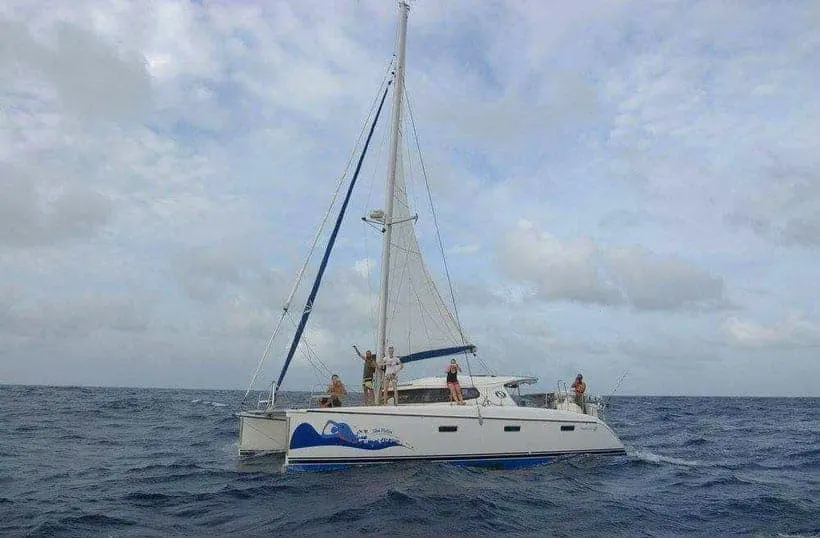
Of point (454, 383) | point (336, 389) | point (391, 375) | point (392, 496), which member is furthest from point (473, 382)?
point (392, 496)

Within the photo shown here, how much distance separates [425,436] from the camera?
544 inches

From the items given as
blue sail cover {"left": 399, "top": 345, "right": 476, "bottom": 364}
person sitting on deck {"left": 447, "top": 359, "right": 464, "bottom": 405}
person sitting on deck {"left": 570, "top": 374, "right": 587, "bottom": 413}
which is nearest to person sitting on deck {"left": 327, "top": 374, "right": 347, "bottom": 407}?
blue sail cover {"left": 399, "top": 345, "right": 476, "bottom": 364}

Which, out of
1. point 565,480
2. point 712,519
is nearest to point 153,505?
point 565,480

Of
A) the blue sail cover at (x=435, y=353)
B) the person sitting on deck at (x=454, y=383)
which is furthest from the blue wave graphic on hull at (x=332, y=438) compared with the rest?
the blue sail cover at (x=435, y=353)

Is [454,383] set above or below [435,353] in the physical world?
below

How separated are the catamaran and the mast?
0.03m

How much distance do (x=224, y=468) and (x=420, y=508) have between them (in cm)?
640

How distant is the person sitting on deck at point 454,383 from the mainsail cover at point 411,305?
40.0 inches

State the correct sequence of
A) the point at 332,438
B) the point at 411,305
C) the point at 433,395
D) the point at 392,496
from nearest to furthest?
the point at 392,496 → the point at 332,438 → the point at 433,395 → the point at 411,305

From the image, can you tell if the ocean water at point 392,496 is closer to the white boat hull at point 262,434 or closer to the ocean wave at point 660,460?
the ocean wave at point 660,460

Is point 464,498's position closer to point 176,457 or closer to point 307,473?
point 307,473

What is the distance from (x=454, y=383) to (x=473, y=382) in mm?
784

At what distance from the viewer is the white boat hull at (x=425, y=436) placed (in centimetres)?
1347

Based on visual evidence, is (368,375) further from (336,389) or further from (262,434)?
(262,434)
